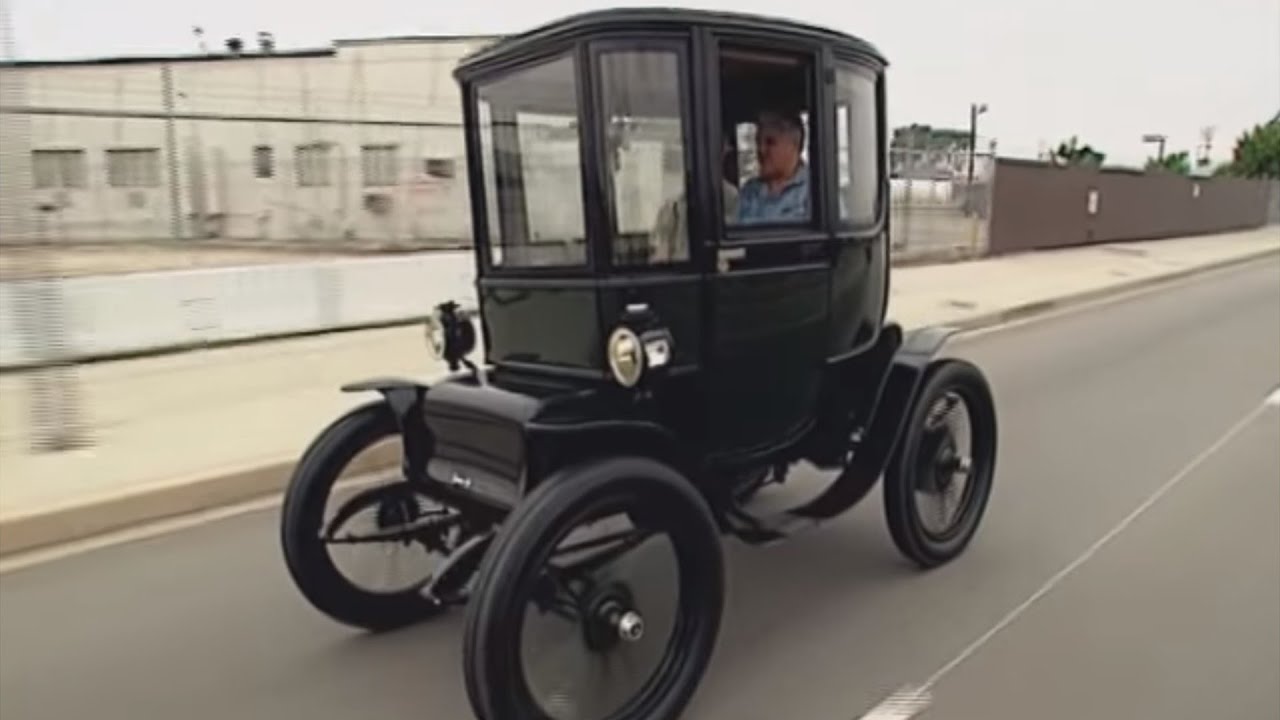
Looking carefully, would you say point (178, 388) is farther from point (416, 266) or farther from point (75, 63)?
point (75, 63)

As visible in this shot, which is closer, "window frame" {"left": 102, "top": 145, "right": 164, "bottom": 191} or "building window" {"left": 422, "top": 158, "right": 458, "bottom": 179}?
"window frame" {"left": 102, "top": 145, "right": 164, "bottom": 191}

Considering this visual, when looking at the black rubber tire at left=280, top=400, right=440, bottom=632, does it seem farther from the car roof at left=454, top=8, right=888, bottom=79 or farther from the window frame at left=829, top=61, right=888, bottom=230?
the window frame at left=829, top=61, right=888, bottom=230

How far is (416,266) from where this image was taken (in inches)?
461

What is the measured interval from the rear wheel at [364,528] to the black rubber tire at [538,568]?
905 mm

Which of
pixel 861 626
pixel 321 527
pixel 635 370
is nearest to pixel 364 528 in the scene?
pixel 321 527

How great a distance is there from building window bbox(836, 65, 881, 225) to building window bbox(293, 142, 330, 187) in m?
10.2

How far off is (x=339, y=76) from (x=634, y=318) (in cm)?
2157

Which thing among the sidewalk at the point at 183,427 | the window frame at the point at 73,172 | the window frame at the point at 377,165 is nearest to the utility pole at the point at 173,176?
the window frame at the point at 73,172

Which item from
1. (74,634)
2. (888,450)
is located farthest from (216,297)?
(888,450)

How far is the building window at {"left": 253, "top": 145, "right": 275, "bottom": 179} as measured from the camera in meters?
12.5

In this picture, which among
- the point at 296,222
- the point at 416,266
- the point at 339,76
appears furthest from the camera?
the point at 339,76

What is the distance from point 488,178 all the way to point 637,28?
1056 millimetres

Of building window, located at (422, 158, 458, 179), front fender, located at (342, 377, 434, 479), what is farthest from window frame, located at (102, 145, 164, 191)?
front fender, located at (342, 377, 434, 479)

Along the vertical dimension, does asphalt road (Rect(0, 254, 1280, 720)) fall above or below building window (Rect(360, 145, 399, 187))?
below
